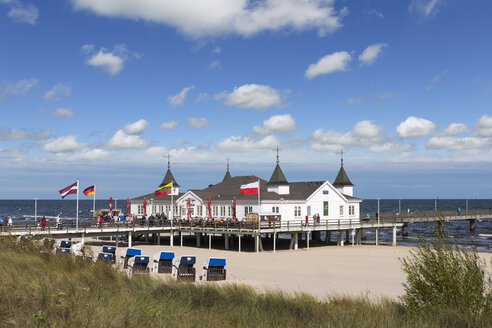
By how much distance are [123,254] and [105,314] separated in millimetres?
16826

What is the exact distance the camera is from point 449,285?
10.8 metres

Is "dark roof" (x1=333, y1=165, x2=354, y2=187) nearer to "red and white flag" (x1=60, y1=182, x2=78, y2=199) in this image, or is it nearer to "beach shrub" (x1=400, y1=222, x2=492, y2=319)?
"red and white flag" (x1=60, y1=182, x2=78, y2=199)

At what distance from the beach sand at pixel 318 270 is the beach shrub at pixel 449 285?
5.00 meters

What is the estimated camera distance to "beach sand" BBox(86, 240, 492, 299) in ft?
69.4

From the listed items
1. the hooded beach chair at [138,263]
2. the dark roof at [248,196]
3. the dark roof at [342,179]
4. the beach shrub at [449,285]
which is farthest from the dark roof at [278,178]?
the beach shrub at [449,285]

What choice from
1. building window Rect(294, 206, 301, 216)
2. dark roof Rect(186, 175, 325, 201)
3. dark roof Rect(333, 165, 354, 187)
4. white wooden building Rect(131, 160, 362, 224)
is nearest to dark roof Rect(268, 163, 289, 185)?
white wooden building Rect(131, 160, 362, 224)

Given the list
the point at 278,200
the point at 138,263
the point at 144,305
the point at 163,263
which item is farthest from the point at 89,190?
the point at 144,305

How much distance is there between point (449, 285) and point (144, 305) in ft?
21.6

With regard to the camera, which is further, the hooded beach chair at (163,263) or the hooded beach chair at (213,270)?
the hooded beach chair at (163,263)

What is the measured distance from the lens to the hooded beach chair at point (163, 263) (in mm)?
23086

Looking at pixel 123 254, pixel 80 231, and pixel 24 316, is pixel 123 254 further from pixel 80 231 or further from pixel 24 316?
pixel 24 316

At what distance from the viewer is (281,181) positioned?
1663 inches

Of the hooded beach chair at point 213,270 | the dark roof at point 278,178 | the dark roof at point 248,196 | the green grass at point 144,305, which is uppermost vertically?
the dark roof at point 278,178

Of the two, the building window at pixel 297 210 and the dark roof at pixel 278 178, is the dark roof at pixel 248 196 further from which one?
the dark roof at pixel 278 178
